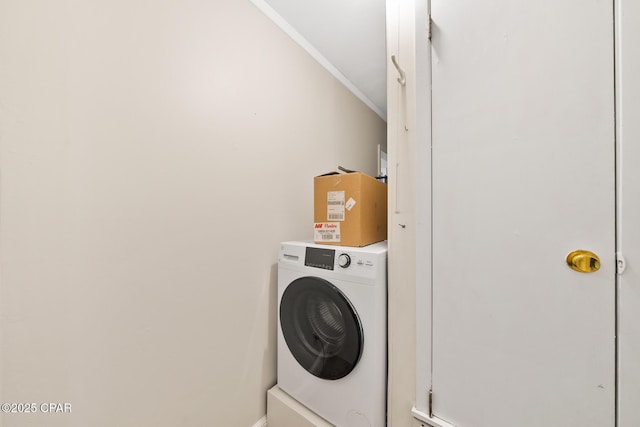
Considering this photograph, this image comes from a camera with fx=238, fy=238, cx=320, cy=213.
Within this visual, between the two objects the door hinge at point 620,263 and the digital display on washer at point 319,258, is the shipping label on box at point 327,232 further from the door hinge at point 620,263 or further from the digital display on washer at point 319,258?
the door hinge at point 620,263

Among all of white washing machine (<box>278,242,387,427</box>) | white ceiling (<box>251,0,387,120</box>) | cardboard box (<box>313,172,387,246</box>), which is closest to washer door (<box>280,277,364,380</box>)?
white washing machine (<box>278,242,387,427</box>)

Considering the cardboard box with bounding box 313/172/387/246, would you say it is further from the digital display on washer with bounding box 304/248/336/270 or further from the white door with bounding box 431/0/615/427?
the white door with bounding box 431/0/615/427

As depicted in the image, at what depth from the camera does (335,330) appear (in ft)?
3.84

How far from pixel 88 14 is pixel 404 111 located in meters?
1.15

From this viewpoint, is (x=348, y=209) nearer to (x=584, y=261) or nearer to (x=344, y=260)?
(x=344, y=260)

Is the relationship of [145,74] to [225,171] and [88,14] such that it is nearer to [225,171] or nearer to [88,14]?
[88,14]

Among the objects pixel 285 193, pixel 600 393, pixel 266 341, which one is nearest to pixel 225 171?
pixel 285 193

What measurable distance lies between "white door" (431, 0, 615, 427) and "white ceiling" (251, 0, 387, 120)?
2.66ft

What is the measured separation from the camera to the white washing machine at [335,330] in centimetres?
101

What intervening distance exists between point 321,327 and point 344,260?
0.41 m

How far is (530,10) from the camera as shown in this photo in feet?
2.26

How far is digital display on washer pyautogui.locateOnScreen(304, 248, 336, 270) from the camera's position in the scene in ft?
3.73

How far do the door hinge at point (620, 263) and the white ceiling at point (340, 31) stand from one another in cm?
161

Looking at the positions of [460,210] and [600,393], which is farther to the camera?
[460,210]
